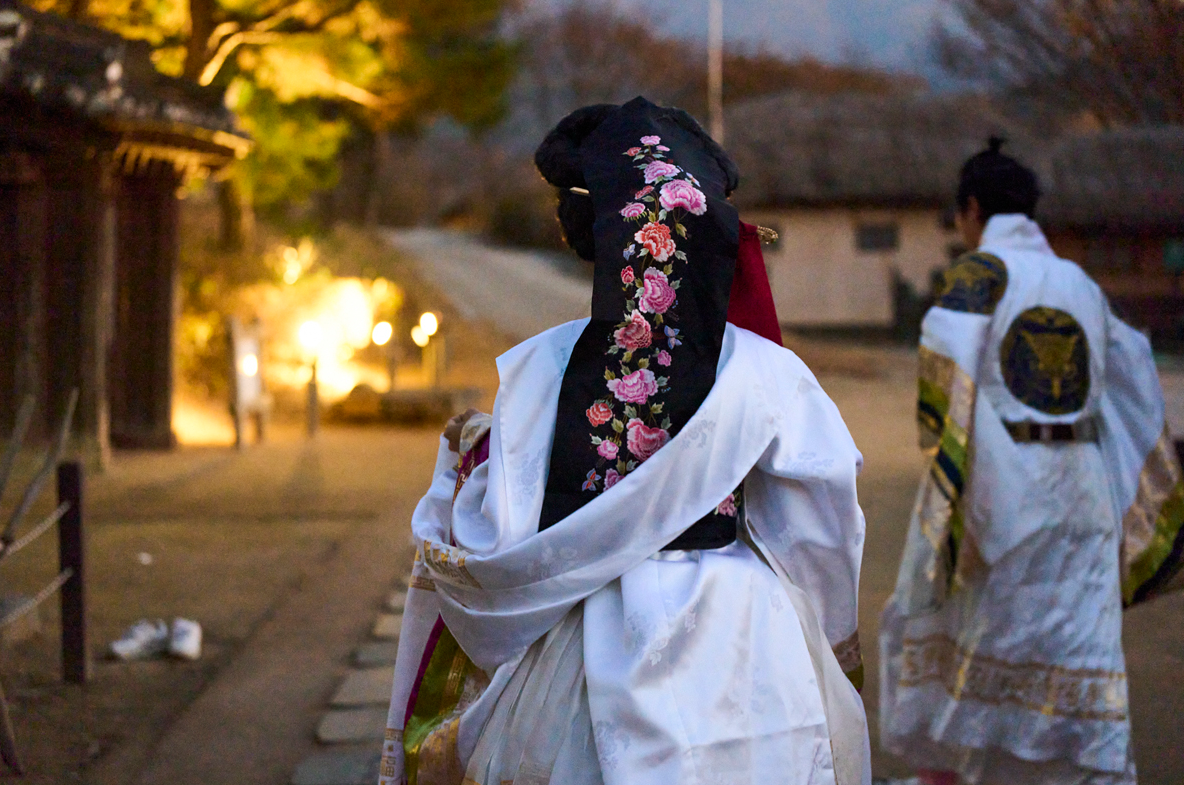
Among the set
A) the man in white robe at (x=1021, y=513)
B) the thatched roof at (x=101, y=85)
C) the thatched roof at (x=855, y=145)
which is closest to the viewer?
the man in white robe at (x=1021, y=513)

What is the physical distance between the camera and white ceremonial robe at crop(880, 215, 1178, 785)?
3.10 metres

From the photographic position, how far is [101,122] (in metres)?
8.05

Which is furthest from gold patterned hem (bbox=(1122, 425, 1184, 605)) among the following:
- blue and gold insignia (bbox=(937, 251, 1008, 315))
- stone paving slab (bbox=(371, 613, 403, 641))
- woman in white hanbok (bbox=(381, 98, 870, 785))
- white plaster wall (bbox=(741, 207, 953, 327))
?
white plaster wall (bbox=(741, 207, 953, 327))

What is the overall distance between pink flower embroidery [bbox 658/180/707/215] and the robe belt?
6.08 ft

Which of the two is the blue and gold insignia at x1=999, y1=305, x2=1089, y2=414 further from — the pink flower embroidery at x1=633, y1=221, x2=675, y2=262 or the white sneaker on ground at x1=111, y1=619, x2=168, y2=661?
the white sneaker on ground at x1=111, y1=619, x2=168, y2=661

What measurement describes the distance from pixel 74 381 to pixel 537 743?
818 centimetres

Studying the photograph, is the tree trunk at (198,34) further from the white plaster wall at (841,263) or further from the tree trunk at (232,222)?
the white plaster wall at (841,263)

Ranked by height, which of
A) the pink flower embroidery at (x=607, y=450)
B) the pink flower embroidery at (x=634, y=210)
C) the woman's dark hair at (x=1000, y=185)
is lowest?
the pink flower embroidery at (x=607, y=450)

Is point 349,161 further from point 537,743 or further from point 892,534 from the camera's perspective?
point 537,743

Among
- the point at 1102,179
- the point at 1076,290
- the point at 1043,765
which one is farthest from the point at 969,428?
the point at 1102,179

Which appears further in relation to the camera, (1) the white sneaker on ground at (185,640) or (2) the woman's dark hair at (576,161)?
(1) the white sneaker on ground at (185,640)

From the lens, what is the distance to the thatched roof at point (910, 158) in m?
21.8

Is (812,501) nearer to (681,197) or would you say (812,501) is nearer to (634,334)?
(634,334)

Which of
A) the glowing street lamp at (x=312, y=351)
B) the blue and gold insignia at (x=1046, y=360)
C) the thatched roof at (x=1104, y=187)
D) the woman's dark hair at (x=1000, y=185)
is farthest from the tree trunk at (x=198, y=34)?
the thatched roof at (x=1104, y=187)
